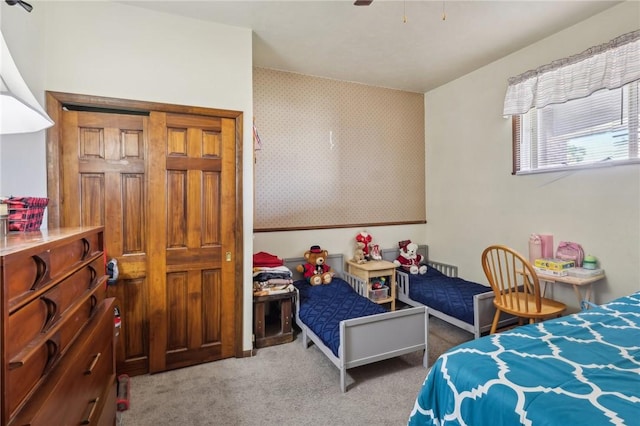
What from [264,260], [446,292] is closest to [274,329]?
[264,260]

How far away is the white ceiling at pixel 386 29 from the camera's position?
2342mm

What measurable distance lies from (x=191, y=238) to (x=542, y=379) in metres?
2.25

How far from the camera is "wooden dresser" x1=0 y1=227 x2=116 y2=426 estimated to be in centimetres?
71

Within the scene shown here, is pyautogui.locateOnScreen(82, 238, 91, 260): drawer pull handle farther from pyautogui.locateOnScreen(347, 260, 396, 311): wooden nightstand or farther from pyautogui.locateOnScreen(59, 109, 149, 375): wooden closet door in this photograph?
→ pyautogui.locateOnScreen(347, 260, 396, 311): wooden nightstand

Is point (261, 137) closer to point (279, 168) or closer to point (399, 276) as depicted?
point (279, 168)

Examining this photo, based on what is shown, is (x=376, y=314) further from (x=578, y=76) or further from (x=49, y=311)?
(x=578, y=76)

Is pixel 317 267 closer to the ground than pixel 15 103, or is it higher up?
closer to the ground

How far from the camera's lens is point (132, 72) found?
228 cm

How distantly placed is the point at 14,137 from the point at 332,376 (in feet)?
8.00

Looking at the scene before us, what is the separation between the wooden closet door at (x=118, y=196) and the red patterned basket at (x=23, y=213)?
3.24 ft

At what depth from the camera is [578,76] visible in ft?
8.44

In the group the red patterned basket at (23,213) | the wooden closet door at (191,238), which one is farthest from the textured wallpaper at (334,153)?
the red patterned basket at (23,213)

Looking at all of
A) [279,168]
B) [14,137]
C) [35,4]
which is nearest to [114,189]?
[14,137]

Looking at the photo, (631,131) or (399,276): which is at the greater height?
(631,131)
